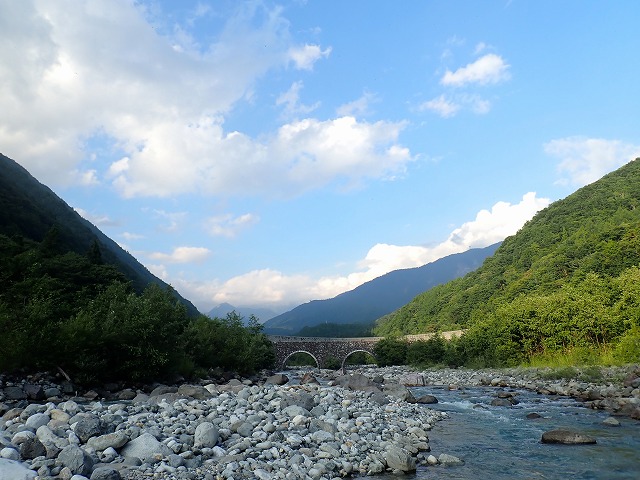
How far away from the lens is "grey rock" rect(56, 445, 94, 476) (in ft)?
26.3

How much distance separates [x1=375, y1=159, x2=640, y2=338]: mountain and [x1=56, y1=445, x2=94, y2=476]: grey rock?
3739 centimetres

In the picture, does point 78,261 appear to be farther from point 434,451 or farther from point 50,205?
point 50,205

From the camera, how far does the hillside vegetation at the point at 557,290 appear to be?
122ft

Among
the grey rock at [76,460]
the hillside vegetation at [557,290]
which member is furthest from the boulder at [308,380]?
the hillside vegetation at [557,290]

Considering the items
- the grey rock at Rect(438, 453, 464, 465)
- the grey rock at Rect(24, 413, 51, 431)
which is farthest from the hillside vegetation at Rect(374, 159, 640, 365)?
the grey rock at Rect(24, 413, 51, 431)

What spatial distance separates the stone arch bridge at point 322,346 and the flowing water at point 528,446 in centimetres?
4944

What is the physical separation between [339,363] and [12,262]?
4875 centimetres

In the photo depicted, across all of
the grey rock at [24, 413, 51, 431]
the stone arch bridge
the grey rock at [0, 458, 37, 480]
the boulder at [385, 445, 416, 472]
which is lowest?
the stone arch bridge

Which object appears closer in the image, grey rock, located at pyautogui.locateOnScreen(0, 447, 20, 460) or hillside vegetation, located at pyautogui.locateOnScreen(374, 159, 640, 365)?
grey rock, located at pyautogui.locateOnScreen(0, 447, 20, 460)

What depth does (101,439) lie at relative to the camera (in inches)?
375

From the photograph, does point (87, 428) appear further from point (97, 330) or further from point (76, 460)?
point (97, 330)

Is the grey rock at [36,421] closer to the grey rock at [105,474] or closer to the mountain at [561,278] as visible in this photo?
the grey rock at [105,474]

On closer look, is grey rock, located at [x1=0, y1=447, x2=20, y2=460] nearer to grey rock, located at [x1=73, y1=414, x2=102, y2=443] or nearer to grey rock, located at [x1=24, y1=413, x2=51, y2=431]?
grey rock, located at [x1=73, y1=414, x2=102, y2=443]

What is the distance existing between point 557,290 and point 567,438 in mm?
56315
